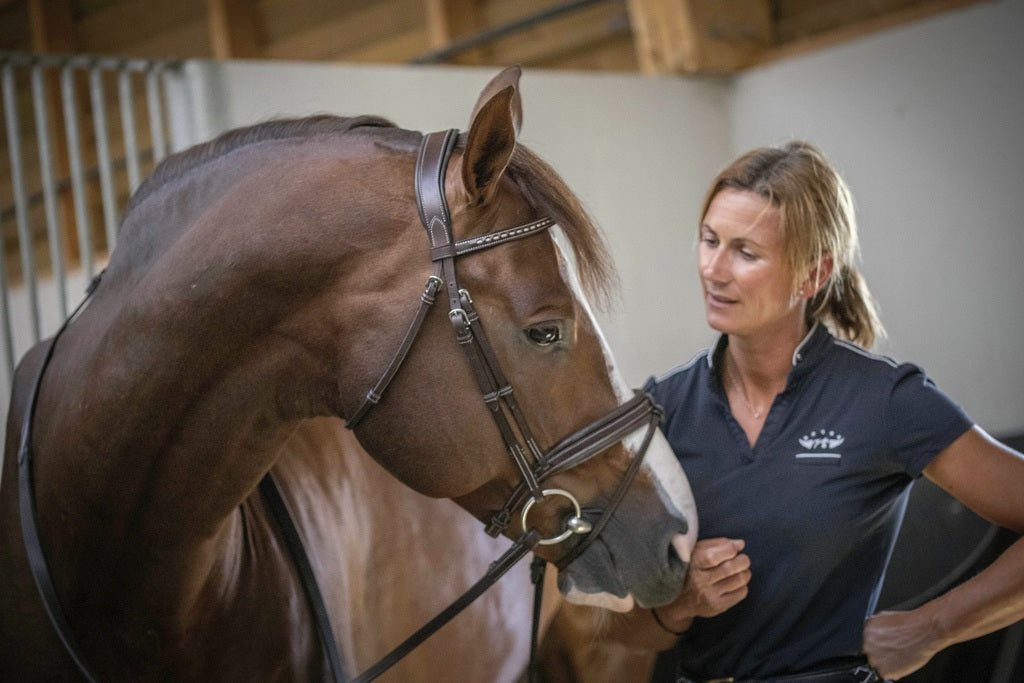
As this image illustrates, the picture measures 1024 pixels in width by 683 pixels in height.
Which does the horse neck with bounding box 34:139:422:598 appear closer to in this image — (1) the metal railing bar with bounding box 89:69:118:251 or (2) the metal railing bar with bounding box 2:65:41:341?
(2) the metal railing bar with bounding box 2:65:41:341

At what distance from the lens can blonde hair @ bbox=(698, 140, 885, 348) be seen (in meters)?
1.60

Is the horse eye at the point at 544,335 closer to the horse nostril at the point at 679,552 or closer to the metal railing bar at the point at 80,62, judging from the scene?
the horse nostril at the point at 679,552

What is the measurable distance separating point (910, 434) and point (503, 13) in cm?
361

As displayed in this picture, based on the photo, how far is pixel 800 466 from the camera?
154 cm

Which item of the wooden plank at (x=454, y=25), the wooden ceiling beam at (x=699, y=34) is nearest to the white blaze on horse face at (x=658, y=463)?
the wooden ceiling beam at (x=699, y=34)

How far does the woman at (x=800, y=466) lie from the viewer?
1450 millimetres

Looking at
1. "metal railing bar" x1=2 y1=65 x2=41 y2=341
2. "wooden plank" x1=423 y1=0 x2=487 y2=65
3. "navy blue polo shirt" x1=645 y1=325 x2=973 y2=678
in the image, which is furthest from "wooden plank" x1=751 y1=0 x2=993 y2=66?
"metal railing bar" x1=2 y1=65 x2=41 y2=341

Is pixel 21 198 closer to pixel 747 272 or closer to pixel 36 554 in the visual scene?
pixel 36 554

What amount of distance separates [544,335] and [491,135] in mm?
277

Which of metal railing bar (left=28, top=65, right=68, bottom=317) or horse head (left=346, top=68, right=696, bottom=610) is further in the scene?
metal railing bar (left=28, top=65, right=68, bottom=317)

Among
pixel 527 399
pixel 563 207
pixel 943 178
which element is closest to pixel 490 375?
pixel 527 399

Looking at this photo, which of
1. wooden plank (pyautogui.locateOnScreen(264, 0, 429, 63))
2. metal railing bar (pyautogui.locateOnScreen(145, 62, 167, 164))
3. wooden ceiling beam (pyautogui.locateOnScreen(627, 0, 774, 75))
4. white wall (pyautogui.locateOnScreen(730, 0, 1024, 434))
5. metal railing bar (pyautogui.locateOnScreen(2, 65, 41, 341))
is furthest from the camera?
wooden plank (pyautogui.locateOnScreen(264, 0, 429, 63))

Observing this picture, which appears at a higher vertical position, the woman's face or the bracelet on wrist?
the woman's face

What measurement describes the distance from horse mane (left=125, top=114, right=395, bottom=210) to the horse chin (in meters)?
0.74
